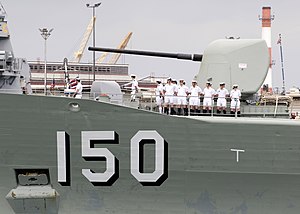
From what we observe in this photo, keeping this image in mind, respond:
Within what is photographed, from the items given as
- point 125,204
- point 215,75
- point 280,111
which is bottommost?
point 125,204

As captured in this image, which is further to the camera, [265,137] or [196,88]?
[196,88]

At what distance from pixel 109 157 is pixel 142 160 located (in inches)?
24.6

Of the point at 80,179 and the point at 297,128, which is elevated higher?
the point at 297,128

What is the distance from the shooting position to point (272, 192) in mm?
9945

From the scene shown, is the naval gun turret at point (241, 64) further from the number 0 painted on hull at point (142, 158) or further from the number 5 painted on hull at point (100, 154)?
the number 5 painted on hull at point (100, 154)

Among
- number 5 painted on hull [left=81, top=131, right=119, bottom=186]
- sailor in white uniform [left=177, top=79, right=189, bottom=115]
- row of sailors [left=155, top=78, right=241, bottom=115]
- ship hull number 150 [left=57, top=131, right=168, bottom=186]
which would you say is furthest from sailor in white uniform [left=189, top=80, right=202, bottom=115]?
number 5 painted on hull [left=81, top=131, right=119, bottom=186]

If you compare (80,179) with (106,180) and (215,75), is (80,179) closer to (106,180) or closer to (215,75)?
(106,180)

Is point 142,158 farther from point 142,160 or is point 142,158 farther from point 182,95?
point 182,95

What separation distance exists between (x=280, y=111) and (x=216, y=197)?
258 centimetres

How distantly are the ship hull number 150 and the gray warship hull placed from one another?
→ 0.09 ft

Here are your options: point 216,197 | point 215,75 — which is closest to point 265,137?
point 216,197

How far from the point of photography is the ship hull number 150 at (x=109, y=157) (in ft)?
31.3

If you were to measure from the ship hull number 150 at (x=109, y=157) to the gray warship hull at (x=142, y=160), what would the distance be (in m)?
0.03

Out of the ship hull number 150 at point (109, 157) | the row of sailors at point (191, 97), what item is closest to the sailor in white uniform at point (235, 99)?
the row of sailors at point (191, 97)
